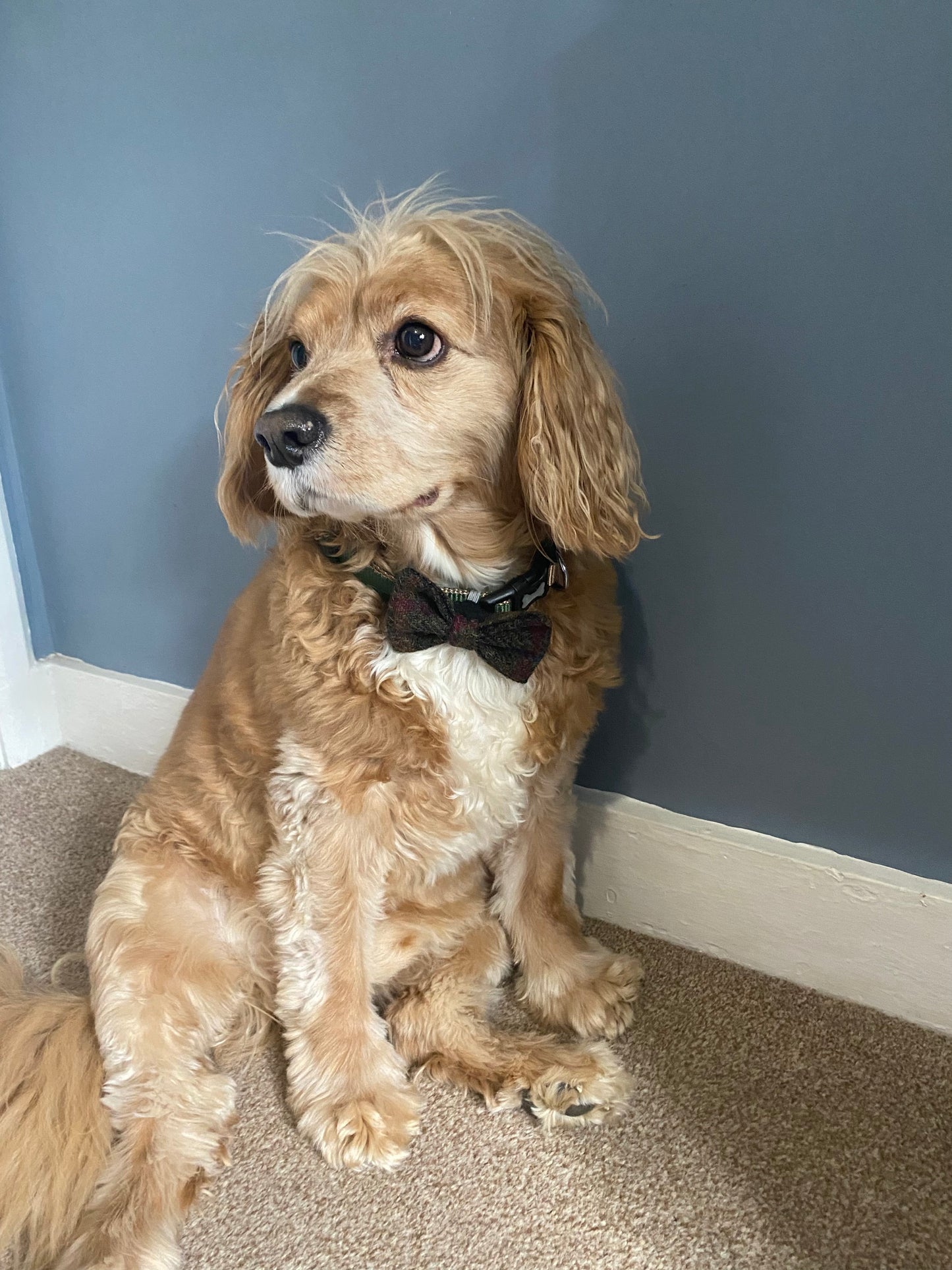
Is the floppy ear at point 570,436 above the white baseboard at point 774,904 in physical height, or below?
above

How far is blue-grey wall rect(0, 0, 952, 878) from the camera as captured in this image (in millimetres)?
1112

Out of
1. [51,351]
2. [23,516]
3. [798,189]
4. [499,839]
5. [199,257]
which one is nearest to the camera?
[798,189]

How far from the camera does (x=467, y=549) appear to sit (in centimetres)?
118

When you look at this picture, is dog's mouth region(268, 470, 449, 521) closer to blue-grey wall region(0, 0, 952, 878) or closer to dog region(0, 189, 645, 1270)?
dog region(0, 189, 645, 1270)

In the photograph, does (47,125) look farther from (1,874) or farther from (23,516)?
(1,874)

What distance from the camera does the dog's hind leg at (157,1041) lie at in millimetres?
1029

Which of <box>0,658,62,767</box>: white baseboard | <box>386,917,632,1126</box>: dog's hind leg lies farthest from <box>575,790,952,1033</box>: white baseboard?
<box>0,658,62,767</box>: white baseboard

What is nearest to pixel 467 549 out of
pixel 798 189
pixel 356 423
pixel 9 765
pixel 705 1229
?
pixel 356 423

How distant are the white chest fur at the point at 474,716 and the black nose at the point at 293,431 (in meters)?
0.29

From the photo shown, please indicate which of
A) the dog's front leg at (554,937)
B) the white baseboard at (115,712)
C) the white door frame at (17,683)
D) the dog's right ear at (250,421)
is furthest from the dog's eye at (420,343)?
the white door frame at (17,683)

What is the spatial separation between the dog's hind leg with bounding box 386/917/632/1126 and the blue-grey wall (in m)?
0.41

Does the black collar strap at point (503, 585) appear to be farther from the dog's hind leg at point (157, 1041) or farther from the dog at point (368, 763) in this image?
the dog's hind leg at point (157, 1041)

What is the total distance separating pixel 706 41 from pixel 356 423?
0.74m

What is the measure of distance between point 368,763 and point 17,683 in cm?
152
